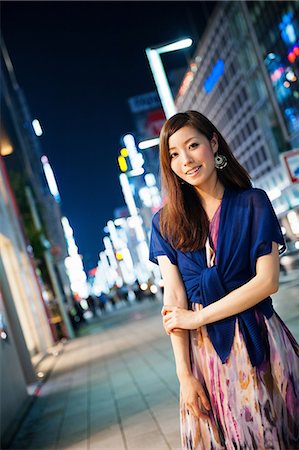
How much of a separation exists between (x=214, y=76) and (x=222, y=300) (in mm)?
91814

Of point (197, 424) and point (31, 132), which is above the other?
point (31, 132)

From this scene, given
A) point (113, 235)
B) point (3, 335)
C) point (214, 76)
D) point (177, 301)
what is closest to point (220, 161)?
point (177, 301)

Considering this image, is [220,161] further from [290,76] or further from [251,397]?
[290,76]

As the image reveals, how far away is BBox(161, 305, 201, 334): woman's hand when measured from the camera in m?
2.44

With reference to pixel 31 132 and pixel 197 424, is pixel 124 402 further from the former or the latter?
pixel 31 132

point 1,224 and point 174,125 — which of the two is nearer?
point 174,125

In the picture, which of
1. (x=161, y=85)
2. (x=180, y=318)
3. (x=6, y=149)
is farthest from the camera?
(x=6, y=149)

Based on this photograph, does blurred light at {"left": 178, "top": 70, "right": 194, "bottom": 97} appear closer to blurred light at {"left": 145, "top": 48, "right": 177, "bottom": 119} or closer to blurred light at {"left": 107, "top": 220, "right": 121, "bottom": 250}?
blurred light at {"left": 107, "top": 220, "right": 121, "bottom": 250}

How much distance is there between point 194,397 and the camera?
2457 mm

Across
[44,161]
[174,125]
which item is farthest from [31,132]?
[174,125]

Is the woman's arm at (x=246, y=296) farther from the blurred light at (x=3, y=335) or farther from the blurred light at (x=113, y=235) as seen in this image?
the blurred light at (x=113, y=235)

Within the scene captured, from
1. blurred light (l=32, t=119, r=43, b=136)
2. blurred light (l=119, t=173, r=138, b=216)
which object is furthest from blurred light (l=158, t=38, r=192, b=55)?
blurred light (l=119, t=173, r=138, b=216)

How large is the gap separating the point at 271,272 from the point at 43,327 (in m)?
21.3

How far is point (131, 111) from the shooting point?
147 m
